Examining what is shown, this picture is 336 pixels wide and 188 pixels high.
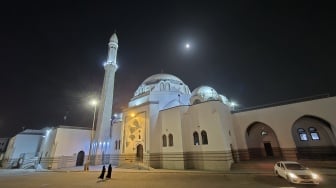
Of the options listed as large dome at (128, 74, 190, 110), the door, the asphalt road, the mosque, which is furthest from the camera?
large dome at (128, 74, 190, 110)

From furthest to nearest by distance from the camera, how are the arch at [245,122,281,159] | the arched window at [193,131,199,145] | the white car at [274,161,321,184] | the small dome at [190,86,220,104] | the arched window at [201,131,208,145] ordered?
the small dome at [190,86,220,104] < the arch at [245,122,281,159] < the arched window at [193,131,199,145] < the arched window at [201,131,208,145] < the white car at [274,161,321,184]

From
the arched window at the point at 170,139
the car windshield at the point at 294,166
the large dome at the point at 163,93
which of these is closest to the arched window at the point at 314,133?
the car windshield at the point at 294,166

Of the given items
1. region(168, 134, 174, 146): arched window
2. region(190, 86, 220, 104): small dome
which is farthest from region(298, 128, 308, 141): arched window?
region(168, 134, 174, 146): arched window

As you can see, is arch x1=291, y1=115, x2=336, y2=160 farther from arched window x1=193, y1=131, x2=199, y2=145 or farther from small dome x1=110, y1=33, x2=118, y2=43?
small dome x1=110, y1=33, x2=118, y2=43

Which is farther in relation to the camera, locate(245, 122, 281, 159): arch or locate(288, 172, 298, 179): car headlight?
locate(245, 122, 281, 159): arch

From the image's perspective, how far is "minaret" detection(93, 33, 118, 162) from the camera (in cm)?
2523

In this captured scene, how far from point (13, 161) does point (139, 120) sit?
29349 millimetres

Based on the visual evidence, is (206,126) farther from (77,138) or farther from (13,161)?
(13,161)

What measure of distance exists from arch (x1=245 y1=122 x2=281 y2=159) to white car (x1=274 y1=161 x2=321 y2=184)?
10.8 m

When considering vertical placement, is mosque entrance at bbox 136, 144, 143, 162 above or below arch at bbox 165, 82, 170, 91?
below

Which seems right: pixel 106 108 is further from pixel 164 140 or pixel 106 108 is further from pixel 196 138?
Result: pixel 196 138

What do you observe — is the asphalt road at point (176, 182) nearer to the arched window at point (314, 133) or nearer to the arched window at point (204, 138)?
the arched window at point (204, 138)

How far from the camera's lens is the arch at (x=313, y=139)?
1680 centimetres

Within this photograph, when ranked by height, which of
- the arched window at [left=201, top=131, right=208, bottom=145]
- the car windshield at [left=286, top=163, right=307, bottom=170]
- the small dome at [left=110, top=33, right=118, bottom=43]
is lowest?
the car windshield at [left=286, top=163, right=307, bottom=170]
